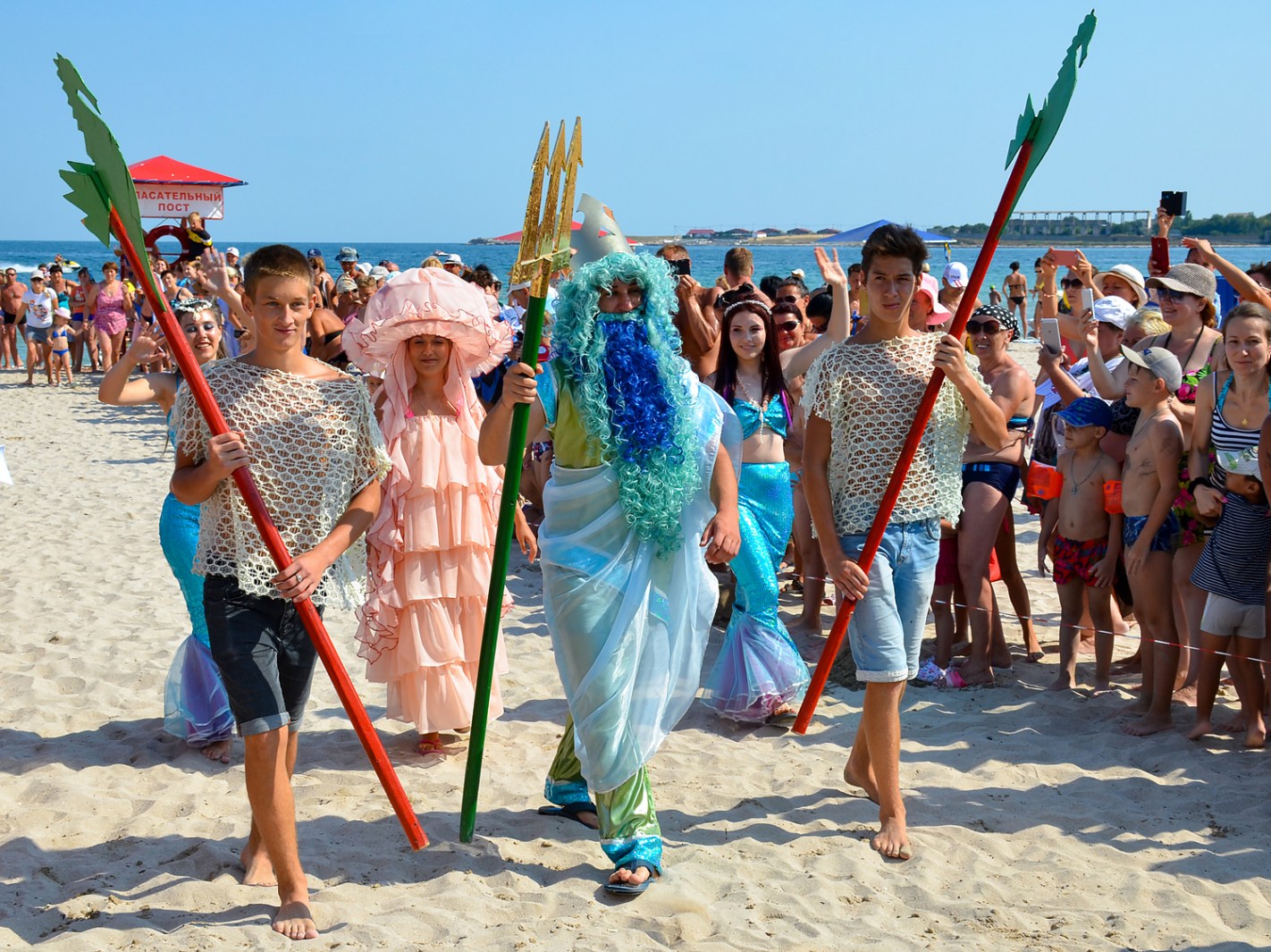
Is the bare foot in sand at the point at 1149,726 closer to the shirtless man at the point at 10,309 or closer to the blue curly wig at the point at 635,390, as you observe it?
the blue curly wig at the point at 635,390

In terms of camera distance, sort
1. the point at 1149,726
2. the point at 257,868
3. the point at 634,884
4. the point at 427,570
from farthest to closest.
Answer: the point at 1149,726
the point at 427,570
the point at 257,868
the point at 634,884

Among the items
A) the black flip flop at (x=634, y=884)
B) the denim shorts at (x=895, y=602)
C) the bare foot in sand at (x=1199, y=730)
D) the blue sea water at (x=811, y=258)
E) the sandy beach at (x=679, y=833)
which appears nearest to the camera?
the sandy beach at (x=679, y=833)

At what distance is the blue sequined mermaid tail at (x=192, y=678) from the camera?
497cm

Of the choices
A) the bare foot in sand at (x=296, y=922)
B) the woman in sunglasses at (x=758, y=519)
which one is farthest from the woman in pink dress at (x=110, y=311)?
the bare foot in sand at (x=296, y=922)

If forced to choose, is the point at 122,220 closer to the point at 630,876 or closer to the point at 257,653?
the point at 257,653

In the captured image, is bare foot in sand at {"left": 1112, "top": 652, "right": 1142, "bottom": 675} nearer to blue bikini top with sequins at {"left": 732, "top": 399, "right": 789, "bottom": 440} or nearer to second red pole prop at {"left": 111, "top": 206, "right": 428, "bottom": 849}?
blue bikini top with sequins at {"left": 732, "top": 399, "right": 789, "bottom": 440}

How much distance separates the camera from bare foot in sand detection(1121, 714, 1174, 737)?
534cm

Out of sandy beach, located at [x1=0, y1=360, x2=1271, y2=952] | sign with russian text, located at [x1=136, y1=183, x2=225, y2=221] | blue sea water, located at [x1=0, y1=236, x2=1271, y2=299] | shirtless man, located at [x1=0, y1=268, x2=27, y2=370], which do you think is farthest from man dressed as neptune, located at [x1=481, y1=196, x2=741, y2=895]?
blue sea water, located at [x1=0, y1=236, x2=1271, y2=299]

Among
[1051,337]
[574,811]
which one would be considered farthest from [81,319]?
[574,811]

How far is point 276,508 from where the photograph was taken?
12.2ft

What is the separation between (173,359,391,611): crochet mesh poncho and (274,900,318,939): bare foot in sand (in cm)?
91

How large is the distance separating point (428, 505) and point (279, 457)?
126 centimetres

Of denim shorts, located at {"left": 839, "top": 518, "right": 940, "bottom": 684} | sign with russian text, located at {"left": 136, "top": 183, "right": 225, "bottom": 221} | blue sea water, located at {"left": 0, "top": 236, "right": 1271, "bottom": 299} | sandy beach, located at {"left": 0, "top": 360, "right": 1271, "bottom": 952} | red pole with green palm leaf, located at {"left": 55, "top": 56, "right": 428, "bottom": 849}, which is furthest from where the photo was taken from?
blue sea water, located at {"left": 0, "top": 236, "right": 1271, "bottom": 299}

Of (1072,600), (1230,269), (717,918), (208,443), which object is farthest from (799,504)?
(208,443)
